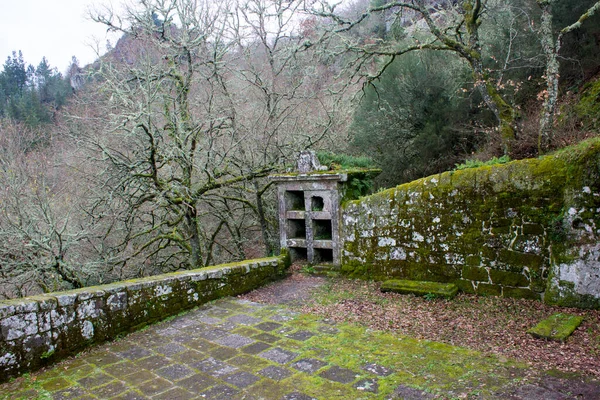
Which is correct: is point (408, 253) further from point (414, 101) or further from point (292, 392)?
point (414, 101)

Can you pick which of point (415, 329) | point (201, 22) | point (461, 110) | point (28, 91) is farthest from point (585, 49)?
point (28, 91)

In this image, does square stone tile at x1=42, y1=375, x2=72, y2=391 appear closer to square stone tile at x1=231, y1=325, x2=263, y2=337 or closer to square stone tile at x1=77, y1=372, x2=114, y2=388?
square stone tile at x1=77, y1=372, x2=114, y2=388

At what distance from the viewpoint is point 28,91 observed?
28.5 meters

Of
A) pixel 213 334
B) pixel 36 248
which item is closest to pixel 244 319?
pixel 213 334

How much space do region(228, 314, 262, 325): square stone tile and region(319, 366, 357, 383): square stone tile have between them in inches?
64.5

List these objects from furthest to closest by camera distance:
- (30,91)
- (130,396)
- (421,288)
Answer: (30,91)
(421,288)
(130,396)

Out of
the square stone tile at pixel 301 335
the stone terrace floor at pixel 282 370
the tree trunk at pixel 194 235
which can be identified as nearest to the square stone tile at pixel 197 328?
the stone terrace floor at pixel 282 370

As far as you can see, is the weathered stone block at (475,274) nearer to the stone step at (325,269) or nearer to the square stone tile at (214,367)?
the stone step at (325,269)

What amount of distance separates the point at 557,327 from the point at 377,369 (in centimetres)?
211

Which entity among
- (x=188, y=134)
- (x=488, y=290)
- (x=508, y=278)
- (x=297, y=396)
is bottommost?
(x=297, y=396)

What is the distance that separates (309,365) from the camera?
386 centimetres

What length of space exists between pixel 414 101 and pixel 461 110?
4.07 ft

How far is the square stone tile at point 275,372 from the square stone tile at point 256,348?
0.44 metres

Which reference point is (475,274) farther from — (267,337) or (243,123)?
(243,123)
